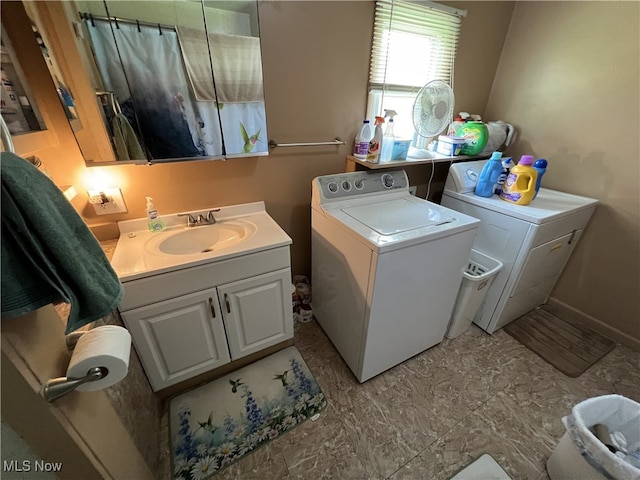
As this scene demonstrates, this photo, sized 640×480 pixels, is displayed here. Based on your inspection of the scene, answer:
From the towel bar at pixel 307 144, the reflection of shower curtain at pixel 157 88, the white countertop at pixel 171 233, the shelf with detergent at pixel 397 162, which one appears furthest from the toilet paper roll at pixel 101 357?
the shelf with detergent at pixel 397 162

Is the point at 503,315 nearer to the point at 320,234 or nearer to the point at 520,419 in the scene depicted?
the point at 520,419

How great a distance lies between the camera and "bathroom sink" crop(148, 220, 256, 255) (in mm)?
1328

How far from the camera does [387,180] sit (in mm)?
1699

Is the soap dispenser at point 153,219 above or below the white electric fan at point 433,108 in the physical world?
below

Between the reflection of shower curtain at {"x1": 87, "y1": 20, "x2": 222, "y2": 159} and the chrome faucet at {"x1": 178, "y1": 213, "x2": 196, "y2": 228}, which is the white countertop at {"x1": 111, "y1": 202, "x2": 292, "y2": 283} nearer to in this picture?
the chrome faucet at {"x1": 178, "y1": 213, "x2": 196, "y2": 228}

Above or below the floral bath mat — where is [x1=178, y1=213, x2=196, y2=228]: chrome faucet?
above

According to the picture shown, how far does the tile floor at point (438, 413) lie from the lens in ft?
3.93

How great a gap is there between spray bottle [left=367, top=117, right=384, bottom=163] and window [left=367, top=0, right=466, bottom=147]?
0.22 metres

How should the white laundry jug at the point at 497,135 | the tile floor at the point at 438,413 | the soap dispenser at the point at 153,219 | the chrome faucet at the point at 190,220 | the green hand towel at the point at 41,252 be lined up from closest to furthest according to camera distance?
the green hand towel at the point at 41,252 → the tile floor at the point at 438,413 → the soap dispenser at the point at 153,219 → the chrome faucet at the point at 190,220 → the white laundry jug at the point at 497,135

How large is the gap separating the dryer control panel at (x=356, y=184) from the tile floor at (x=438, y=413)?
1.03 meters

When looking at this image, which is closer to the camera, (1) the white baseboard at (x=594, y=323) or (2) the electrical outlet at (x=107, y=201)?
(2) the electrical outlet at (x=107, y=201)

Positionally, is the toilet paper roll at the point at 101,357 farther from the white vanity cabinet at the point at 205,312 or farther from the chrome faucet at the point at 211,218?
the chrome faucet at the point at 211,218

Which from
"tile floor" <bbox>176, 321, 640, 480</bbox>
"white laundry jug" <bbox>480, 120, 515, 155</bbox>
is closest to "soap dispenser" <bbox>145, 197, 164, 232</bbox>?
"tile floor" <bbox>176, 321, 640, 480</bbox>

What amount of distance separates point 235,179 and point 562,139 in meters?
2.27
